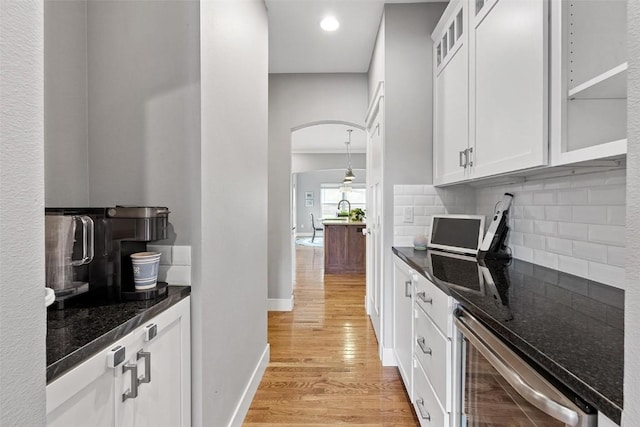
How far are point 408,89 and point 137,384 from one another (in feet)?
8.06

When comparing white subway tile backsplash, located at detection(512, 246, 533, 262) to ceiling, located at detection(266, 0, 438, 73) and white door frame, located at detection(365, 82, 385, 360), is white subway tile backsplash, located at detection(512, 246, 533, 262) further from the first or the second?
ceiling, located at detection(266, 0, 438, 73)

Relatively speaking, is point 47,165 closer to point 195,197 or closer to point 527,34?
point 195,197

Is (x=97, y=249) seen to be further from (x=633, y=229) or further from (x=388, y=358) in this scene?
(x=388, y=358)

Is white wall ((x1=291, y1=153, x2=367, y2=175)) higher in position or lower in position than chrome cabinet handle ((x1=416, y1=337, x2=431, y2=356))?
higher

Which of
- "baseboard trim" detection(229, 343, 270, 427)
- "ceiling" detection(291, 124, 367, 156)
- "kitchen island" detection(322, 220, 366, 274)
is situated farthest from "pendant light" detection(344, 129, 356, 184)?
"baseboard trim" detection(229, 343, 270, 427)

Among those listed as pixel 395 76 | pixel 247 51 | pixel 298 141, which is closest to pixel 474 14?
pixel 395 76

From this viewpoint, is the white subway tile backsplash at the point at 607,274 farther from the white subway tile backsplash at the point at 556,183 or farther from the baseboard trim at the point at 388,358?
the baseboard trim at the point at 388,358

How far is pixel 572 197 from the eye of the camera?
1.50m

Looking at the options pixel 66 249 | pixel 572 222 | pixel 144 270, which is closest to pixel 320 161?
pixel 572 222

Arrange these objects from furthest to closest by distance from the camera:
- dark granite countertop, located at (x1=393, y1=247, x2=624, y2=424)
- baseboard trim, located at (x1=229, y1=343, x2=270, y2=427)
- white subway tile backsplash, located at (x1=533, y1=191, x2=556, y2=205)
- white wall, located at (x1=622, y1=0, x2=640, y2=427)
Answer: baseboard trim, located at (x1=229, y1=343, x2=270, y2=427) → white subway tile backsplash, located at (x1=533, y1=191, x2=556, y2=205) → dark granite countertop, located at (x1=393, y1=247, x2=624, y2=424) → white wall, located at (x1=622, y1=0, x2=640, y2=427)

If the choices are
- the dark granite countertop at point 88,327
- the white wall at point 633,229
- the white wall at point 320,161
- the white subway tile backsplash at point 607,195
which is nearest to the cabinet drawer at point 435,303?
the white subway tile backsplash at point 607,195

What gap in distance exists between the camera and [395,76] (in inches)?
101

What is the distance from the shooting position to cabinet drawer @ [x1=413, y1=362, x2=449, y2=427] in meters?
1.38

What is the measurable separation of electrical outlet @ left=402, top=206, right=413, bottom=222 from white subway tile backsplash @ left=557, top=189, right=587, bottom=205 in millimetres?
1082
